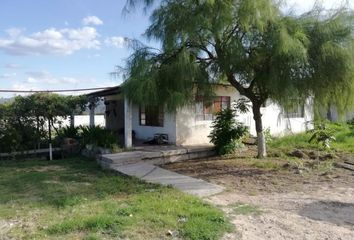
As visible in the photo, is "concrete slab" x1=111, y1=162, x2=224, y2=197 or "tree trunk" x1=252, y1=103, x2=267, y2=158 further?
"tree trunk" x1=252, y1=103, x2=267, y2=158

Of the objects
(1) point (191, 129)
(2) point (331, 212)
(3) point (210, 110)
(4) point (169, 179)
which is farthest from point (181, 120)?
(2) point (331, 212)

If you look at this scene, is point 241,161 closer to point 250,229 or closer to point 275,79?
point 275,79

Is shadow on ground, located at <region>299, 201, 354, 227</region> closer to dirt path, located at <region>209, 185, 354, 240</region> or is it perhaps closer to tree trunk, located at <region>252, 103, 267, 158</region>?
dirt path, located at <region>209, 185, 354, 240</region>

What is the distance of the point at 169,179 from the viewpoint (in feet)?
29.8

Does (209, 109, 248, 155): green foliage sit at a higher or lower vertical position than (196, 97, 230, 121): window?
lower

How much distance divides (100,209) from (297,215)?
3.18m

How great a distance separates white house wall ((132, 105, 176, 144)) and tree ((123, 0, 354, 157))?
3.22 metres

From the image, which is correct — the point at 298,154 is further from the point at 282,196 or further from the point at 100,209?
the point at 100,209

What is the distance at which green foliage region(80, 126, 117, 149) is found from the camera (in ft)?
41.0

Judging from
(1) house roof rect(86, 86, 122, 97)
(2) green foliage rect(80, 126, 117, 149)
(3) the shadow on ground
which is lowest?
(3) the shadow on ground

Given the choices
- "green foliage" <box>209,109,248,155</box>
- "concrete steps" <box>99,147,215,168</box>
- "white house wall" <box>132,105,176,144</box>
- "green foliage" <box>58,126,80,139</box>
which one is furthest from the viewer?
"green foliage" <box>58,126,80,139</box>

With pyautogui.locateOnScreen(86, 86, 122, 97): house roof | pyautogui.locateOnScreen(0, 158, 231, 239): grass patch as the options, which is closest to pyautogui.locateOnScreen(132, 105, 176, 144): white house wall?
pyautogui.locateOnScreen(86, 86, 122, 97): house roof

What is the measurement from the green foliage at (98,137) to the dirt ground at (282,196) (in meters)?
2.33

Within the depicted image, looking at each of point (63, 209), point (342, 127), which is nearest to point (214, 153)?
point (63, 209)
